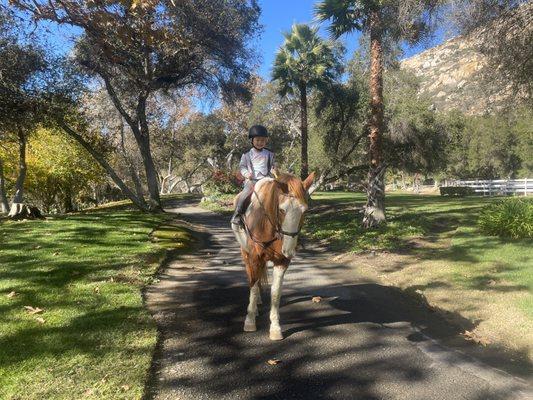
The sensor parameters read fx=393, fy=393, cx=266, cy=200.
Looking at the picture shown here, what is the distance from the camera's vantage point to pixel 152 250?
10688mm

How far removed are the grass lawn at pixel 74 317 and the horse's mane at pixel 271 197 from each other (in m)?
2.11

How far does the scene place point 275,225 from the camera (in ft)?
17.0

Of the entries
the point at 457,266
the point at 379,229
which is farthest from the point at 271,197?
the point at 379,229

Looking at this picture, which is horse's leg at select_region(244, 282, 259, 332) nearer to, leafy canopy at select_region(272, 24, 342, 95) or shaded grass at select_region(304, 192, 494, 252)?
shaded grass at select_region(304, 192, 494, 252)

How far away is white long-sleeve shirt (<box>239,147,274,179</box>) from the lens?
19.2ft

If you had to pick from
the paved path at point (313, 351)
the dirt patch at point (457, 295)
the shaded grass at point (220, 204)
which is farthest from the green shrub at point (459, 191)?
the paved path at point (313, 351)

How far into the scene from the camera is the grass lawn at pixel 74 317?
407 cm

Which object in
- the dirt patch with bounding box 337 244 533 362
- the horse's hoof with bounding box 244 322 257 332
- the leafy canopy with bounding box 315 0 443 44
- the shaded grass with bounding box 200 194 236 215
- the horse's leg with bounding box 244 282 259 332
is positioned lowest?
the dirt patch with bounding box 337 244 533 362

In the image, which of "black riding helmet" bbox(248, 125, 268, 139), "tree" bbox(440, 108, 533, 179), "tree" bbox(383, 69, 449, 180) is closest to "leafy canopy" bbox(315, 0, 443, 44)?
"tree" bbox(383, 69, 449, 180)

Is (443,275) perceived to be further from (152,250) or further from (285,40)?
(285,40)

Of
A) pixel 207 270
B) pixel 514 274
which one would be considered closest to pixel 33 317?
pixel 207 270

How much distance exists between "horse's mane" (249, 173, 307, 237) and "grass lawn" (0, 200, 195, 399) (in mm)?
2105

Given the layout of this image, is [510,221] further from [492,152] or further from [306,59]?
[492,152]

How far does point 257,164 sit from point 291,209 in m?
1.20
